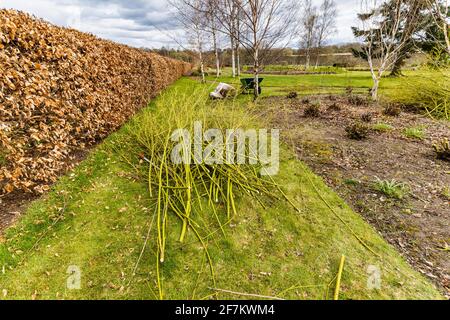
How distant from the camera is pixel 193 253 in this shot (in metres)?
2.26

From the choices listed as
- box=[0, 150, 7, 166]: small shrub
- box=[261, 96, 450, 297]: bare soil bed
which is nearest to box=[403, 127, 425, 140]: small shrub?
box=[261, 96, 450, 297]: bare soil bed

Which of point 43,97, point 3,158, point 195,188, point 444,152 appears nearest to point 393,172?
point 444,152

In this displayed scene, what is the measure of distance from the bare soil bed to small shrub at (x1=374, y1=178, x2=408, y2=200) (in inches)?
2.3

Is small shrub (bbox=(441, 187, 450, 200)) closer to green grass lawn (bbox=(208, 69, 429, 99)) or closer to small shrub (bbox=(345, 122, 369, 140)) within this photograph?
small shrub (bbox=(345, 122, 369, 140))

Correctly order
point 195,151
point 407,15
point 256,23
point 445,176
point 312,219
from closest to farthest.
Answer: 1. point 312,219
2. point 195,151
3. point 445,176
4. point 256,23
5. point 407,15

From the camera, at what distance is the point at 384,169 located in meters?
3.91

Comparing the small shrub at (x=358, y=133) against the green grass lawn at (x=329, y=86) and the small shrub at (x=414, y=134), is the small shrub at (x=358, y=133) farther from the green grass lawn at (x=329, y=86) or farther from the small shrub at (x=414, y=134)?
the green grass lawn at (x=329, y=86)

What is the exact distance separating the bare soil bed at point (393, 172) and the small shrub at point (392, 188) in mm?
59

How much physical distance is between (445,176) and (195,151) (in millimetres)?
3996

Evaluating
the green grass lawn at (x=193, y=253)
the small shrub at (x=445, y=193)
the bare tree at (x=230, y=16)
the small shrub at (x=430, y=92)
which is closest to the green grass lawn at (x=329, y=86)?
the small shrub at (x=430, y=92)

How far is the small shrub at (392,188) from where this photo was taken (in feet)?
10.5
